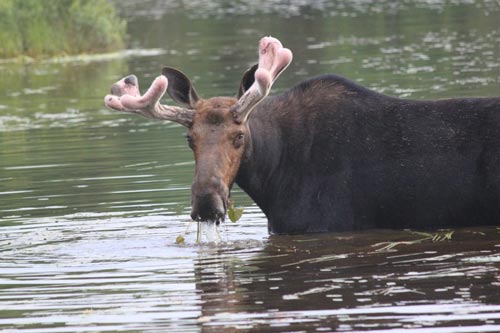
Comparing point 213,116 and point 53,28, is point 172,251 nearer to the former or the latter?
point 213,116

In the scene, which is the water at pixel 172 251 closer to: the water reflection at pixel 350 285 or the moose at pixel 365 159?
the water reflection at pixel 350 285

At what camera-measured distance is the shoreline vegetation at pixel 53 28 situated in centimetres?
3192

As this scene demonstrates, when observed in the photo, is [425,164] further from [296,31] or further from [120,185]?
[296,31]

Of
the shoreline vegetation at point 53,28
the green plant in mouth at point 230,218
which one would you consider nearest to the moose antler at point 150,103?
the green plant in mouth at point 230,218

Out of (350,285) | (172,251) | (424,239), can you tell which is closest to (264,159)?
(172,251)

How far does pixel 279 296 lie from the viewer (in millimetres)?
8930

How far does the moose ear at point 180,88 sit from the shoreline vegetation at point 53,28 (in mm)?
21211

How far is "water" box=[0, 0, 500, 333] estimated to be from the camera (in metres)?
8.41

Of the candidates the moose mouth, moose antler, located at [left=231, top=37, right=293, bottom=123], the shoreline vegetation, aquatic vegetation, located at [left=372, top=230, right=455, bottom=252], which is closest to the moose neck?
moose antler, located at [left=231, top=37, right=293, bottom=123]

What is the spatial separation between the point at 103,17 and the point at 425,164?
22.8 meters

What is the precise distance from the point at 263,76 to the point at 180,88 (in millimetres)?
905

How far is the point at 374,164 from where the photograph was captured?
11.2 metres

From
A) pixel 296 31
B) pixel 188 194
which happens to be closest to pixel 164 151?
pixel 188 194

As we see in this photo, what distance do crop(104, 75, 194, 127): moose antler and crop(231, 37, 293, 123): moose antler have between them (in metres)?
0.39
